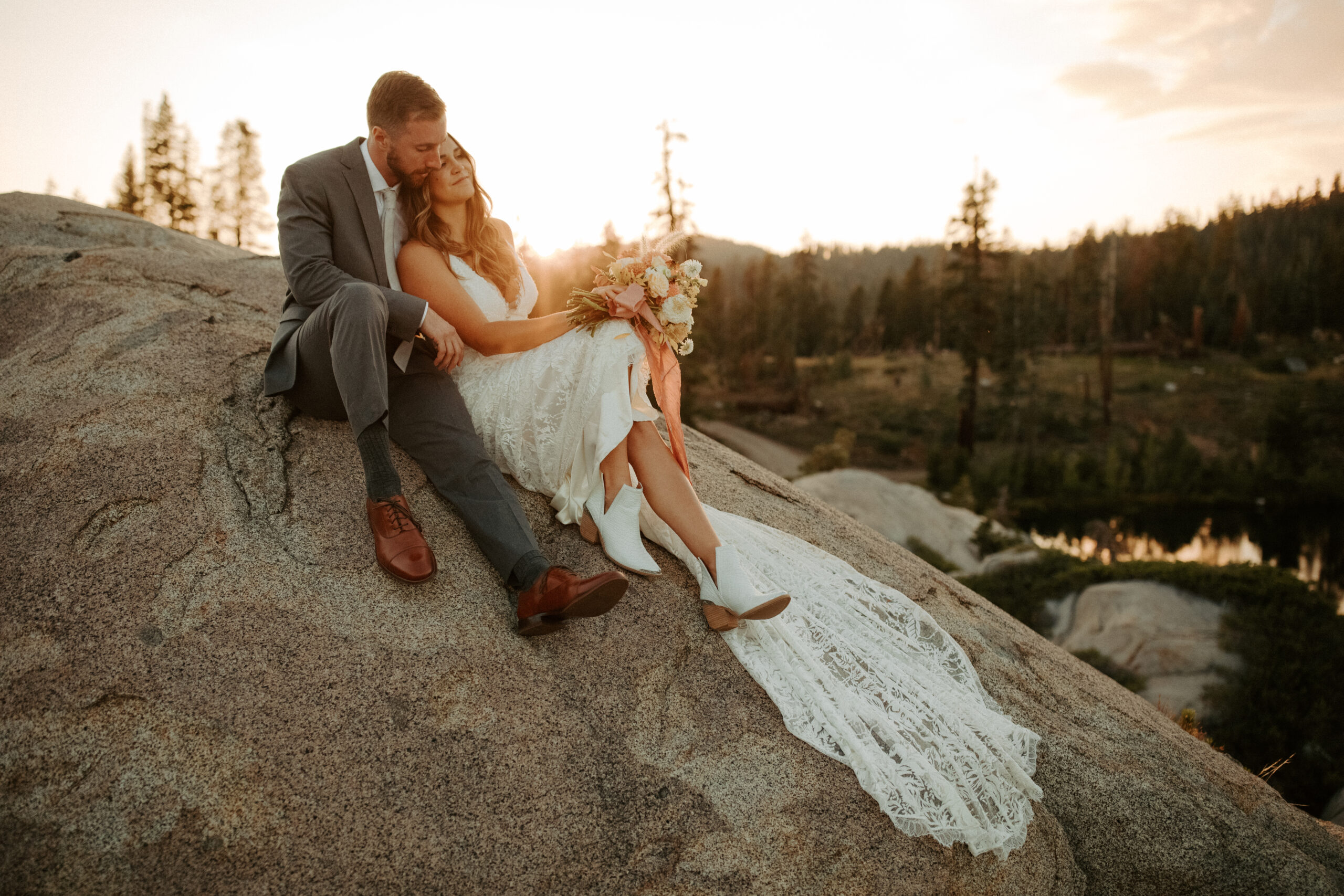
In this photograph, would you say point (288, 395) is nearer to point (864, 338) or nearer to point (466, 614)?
point (466, 614)

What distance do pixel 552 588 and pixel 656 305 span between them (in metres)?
1.56

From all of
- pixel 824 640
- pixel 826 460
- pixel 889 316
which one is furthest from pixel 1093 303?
pixel 824 640

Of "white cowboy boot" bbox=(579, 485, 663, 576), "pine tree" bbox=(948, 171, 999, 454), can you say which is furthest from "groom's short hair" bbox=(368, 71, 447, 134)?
"pine tree" bbox=(948, 171, 999, 454)

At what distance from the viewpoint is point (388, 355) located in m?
3.97

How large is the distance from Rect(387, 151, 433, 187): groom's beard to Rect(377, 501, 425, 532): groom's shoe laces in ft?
5.84

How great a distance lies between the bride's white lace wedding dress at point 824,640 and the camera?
3324 mm

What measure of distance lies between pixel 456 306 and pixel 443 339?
16.1 inches

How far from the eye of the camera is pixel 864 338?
7419 cm

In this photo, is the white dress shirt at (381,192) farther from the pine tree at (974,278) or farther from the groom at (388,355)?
the pine tree at (974,278)

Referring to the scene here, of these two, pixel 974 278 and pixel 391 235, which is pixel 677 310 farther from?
pixel 974 278

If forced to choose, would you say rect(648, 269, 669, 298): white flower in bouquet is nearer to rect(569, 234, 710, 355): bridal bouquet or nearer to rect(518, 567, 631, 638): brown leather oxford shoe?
rect(569, 234, 710, 355): bridal bouquet

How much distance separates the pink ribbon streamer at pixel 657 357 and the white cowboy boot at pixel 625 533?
32 centimetres

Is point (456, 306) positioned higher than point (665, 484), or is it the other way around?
point (456, 306)

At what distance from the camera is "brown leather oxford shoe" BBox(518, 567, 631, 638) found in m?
3.25
